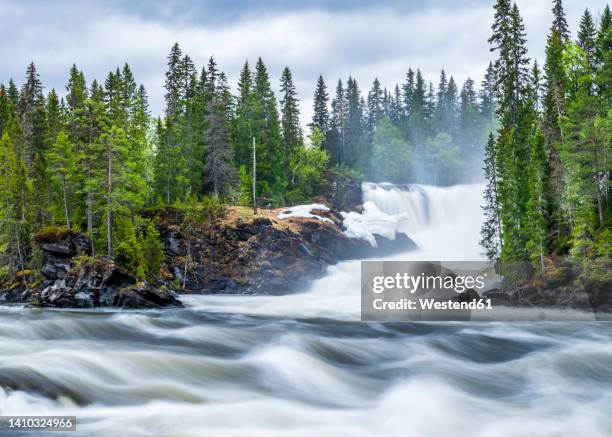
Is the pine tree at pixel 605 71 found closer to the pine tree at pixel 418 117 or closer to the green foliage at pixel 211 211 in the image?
the green foliage at pixel 211 211

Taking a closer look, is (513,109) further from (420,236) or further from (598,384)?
(598,384)

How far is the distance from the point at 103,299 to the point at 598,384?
24.0 m

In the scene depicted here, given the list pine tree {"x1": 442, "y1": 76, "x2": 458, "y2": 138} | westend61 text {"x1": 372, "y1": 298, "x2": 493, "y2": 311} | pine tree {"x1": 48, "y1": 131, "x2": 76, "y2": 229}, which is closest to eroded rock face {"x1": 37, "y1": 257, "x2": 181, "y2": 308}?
pine tree {"x1": 48, "y1": 131, "x2": 76, "y2": 229}

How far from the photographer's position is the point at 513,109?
40.5 metres

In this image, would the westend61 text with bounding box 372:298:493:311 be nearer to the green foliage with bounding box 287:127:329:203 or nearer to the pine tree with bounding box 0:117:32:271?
the pine tree with bounding box 0:117:32:271

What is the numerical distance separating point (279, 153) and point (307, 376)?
151ft

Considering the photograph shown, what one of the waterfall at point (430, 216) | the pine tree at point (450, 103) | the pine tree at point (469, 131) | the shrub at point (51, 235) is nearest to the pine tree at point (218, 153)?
the waterfall at point (430, 216)

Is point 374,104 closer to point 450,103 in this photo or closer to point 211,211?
point 450,103

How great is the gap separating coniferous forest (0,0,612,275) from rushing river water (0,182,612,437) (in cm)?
1209

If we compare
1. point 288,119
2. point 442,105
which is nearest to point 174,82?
point 288,119

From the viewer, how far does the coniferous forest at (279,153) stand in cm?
3100

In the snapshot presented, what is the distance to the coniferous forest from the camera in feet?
102

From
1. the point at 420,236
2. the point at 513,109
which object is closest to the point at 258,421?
the point at 513,109

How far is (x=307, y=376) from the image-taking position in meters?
12.5
